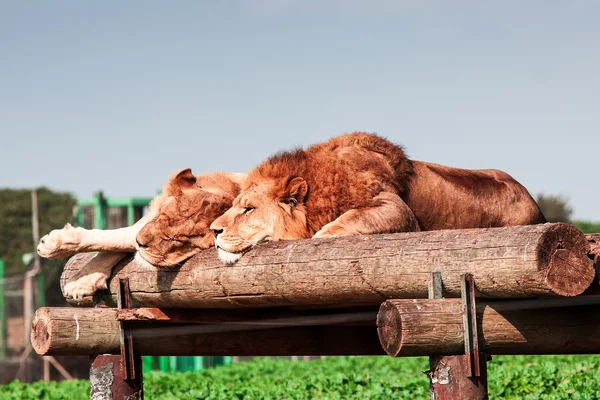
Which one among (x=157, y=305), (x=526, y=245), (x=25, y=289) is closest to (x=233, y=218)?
(x=157, y=305)

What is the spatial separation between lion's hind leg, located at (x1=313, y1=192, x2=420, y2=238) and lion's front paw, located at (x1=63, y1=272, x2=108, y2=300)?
1.64 m

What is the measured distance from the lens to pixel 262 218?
5.13 m

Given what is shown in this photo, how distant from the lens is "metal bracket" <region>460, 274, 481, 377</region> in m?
3.89

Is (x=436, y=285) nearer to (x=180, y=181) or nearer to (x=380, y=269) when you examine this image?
(x=380, y=269)

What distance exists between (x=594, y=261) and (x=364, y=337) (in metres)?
2.67

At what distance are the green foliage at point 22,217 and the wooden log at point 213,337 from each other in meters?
36.5

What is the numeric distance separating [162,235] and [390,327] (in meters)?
1.80

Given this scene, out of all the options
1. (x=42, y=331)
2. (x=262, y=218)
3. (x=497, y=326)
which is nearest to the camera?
(x=497, y=326)

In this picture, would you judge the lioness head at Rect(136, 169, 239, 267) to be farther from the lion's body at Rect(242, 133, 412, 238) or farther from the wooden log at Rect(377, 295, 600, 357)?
the wooden log at Rect(377, 295, 600, 357)

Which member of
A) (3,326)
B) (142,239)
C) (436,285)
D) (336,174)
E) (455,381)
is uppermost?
(336,174)

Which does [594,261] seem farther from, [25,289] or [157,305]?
[25,289]

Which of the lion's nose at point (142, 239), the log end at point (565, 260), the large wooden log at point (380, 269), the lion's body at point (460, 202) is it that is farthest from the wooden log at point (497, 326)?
the lion's nose at point (142, 239)

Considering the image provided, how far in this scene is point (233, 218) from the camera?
16.8ft

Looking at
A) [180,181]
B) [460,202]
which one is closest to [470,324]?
[460,202]
